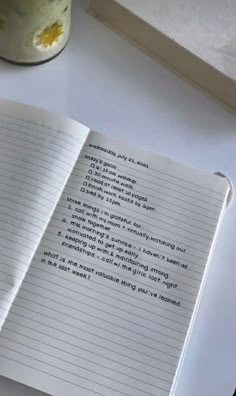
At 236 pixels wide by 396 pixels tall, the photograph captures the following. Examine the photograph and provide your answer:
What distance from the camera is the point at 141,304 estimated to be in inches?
18.5

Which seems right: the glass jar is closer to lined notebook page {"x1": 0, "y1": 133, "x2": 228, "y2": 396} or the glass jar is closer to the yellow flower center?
the yellow flower center

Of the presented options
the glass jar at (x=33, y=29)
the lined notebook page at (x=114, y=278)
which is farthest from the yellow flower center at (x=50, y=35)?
Answer: the lined notebook page at (x=114, y=278)

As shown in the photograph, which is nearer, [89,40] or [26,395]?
[26,395]

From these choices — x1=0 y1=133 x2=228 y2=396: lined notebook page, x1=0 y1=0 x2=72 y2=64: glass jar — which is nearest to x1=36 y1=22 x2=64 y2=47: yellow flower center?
x1=0 y1=0 x2=72 y2=64: glass jar

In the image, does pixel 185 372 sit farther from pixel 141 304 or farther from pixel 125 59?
pixel 125 59

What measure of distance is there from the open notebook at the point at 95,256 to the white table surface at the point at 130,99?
1.4 inches

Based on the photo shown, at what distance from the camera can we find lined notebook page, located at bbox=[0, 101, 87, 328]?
0.47 metres

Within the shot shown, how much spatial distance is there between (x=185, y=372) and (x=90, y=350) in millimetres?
80

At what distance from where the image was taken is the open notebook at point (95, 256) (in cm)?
45

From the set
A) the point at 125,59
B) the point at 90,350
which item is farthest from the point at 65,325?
the point at 125,59

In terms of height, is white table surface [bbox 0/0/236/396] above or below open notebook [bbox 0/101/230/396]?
above

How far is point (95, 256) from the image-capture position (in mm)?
484

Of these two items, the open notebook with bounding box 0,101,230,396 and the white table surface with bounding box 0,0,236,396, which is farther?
the white table surface with bounding box 0,0,236,396

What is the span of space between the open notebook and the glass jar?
2.4 inches
